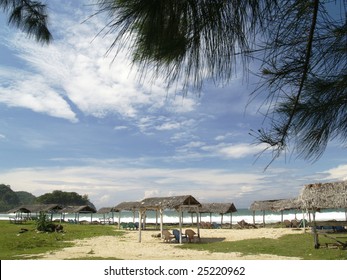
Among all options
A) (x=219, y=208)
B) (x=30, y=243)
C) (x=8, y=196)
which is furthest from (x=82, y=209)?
(x=8, y=196)

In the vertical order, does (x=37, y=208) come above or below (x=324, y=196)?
below

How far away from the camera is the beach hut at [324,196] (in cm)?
1413

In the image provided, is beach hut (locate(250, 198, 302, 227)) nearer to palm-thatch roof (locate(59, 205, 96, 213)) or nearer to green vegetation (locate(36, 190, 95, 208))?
palm-thatch roof (locate(59, 205, 96, 213))

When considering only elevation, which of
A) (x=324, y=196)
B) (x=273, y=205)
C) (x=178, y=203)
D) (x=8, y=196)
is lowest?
(x=8, y=196)

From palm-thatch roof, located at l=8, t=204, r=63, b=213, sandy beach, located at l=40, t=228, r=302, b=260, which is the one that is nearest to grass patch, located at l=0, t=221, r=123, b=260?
sandy beach, located at l=40, t=228, r=302, b=260

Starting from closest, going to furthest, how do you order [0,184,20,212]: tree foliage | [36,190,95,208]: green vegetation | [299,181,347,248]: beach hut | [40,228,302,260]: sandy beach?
[40,228,302,260]: sandy beach, [299,181,347,248]: beach hut, [36,190,95,208]: green vegetation, [0,184,20,212]: tree foliage

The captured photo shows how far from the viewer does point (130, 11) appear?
2094 millimetres

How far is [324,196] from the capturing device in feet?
47.1

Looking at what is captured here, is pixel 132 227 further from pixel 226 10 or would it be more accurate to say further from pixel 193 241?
pixel 226 10

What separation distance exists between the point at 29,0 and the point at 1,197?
524 feet

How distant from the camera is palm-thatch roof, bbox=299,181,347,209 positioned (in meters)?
14.1

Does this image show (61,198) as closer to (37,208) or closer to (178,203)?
(37,208)

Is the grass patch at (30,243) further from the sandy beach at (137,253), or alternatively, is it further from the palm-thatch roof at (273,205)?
the palm-thatch roof at (273,205)
